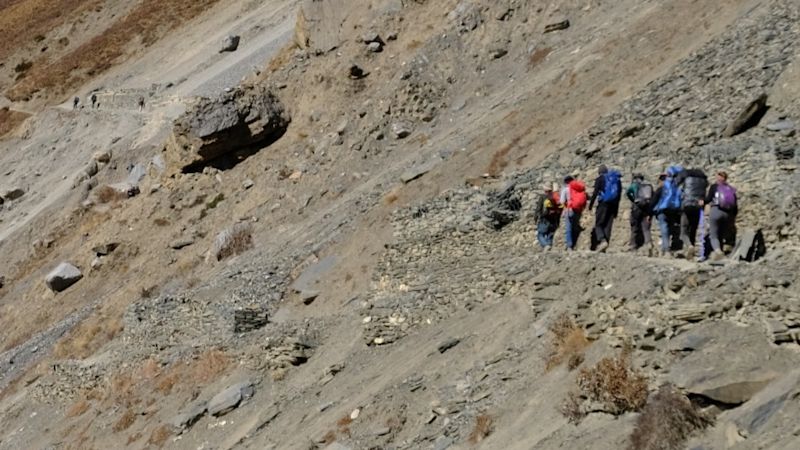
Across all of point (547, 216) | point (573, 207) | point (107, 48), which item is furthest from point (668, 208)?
point (107, 48)

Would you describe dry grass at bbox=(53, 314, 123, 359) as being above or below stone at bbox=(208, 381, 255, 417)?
below

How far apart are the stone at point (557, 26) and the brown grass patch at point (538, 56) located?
898 mm

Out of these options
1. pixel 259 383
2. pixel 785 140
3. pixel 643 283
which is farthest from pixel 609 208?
pixel 259 383

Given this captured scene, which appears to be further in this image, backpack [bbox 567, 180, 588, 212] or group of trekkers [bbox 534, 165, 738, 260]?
backpack [bbox 567, 180, 588, 212]

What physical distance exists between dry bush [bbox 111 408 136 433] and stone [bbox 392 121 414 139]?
11858 mm

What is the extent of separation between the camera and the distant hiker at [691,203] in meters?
15.3

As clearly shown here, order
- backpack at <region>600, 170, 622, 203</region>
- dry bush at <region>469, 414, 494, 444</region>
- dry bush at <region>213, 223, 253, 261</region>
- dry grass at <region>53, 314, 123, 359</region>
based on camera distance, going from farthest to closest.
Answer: dry bush at <region>213, 223, 253, 261</region> < dry grass at <region>53, 314, 123, 359</region> < backpack at <region>600, 170, 622, 203</region> < dry bush at <region>469, 414, 494, 444</region>

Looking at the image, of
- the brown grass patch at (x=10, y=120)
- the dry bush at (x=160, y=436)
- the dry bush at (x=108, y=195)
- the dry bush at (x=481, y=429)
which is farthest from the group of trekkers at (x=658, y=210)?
the brown grass patch at (x=10, y=120)

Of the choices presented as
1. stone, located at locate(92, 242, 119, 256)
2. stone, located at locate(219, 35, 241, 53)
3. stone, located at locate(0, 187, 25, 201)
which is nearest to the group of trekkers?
stone, located at locate(92, 242, 119, 256)

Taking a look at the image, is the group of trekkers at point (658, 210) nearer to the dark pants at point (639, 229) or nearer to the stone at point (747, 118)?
the dark pants at point (639, 229)

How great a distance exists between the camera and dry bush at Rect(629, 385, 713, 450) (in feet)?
32.6

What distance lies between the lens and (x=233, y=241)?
28.1 meters

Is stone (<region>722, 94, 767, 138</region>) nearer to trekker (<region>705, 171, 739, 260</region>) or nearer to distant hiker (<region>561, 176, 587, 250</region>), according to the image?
distant hiker (<region>561, 176, 587, 250</region>)

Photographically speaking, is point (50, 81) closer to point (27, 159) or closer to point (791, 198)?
point (27, 159)
